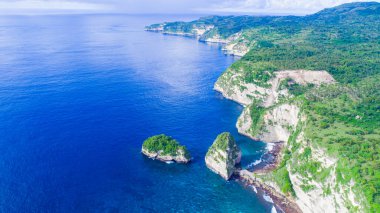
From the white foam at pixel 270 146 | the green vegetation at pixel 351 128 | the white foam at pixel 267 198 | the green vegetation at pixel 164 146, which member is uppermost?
the green vegetation at pixel 351 128

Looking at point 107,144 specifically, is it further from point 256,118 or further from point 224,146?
point 256,118

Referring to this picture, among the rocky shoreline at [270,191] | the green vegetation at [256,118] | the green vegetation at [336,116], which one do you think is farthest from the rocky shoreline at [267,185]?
the green vegetation at [256,118]

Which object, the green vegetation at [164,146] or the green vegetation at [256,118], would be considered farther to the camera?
the green vegetation at [256,118]

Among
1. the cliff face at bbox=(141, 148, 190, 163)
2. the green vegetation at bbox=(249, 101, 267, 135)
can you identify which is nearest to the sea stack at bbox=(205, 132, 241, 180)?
the cliff face at bbox=(141, 148, 190, 163)

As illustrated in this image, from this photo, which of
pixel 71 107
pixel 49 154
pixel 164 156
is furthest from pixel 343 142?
pixel 71 107

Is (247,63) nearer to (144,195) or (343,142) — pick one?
Answer: (343,142)

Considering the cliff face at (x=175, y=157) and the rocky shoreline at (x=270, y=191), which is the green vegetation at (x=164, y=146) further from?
the rocky shoreline at (x=270, y=191)

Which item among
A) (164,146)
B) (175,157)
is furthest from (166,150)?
(175,157)

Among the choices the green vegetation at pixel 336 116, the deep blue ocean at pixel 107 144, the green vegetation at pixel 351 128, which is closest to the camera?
the green vegetation at pixel 351 128
